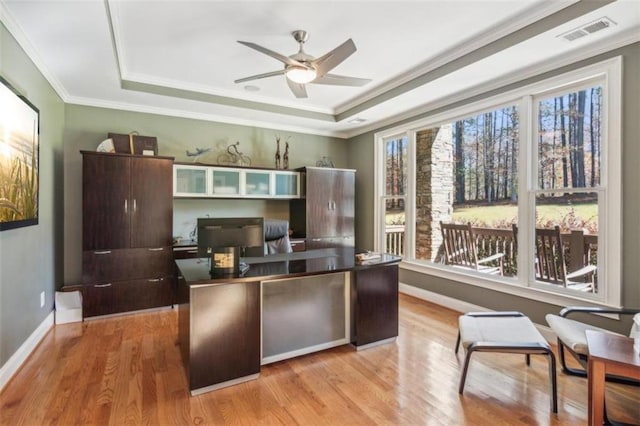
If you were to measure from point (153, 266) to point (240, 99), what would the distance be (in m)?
2.43

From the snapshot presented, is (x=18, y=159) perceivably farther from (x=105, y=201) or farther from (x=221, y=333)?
(x=221, y=333)

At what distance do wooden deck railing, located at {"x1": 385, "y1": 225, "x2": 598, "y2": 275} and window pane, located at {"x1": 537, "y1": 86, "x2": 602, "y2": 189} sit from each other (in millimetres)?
496

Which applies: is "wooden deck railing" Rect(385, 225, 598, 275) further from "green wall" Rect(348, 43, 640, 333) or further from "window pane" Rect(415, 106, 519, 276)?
"green wall" Rect(348, 43, 640, 333)

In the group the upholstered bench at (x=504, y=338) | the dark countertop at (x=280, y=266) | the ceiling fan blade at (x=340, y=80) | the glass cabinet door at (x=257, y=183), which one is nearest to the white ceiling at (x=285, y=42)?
the ceiling fan blade at (x=340, y=80)

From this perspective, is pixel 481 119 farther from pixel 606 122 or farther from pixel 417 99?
pixel 606 122

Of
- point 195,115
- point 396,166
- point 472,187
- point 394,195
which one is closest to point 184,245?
point 195,115

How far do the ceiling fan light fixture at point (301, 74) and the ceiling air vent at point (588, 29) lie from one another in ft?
6.45

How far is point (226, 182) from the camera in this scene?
447cm

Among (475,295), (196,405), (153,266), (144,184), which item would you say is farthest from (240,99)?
(475,295)

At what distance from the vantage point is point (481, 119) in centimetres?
381

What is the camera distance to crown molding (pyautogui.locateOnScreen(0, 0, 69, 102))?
2175mm

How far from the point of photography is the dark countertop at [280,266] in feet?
7.14

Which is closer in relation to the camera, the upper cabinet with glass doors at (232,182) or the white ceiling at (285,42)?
the white ceiling at (285,42)

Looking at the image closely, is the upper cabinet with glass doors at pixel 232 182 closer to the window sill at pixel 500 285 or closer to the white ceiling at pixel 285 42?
the white ceiling at pixel 285 42
